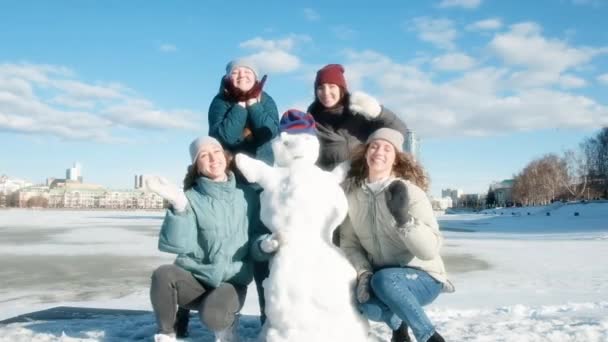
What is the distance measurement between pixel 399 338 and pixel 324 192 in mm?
1116

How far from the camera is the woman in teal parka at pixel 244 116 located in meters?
3.63

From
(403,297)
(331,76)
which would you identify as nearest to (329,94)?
(331,76)

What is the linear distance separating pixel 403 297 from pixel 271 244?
0.81 meters

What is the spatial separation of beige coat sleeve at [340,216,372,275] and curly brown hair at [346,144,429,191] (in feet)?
0.96

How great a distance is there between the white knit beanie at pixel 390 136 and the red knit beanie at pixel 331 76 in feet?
1.96

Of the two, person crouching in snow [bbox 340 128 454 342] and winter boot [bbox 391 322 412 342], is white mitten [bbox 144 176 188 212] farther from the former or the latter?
winter boot [bbox 391 322 412 342]

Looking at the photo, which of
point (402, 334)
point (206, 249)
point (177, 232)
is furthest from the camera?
point (402, 334)

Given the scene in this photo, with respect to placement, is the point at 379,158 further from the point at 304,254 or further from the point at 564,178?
the point at 564,178

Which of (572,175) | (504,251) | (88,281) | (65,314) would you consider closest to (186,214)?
(65,314)

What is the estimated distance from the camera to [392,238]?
310 centimetres

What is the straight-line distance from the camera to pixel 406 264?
10.2 ft

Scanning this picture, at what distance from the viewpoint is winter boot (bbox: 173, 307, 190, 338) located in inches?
143

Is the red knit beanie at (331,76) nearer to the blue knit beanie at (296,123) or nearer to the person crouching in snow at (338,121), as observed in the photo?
the person crouching in snow at (338,121)

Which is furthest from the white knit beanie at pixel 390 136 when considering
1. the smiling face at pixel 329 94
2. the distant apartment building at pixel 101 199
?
the distant apartment building at pixel 101 199
